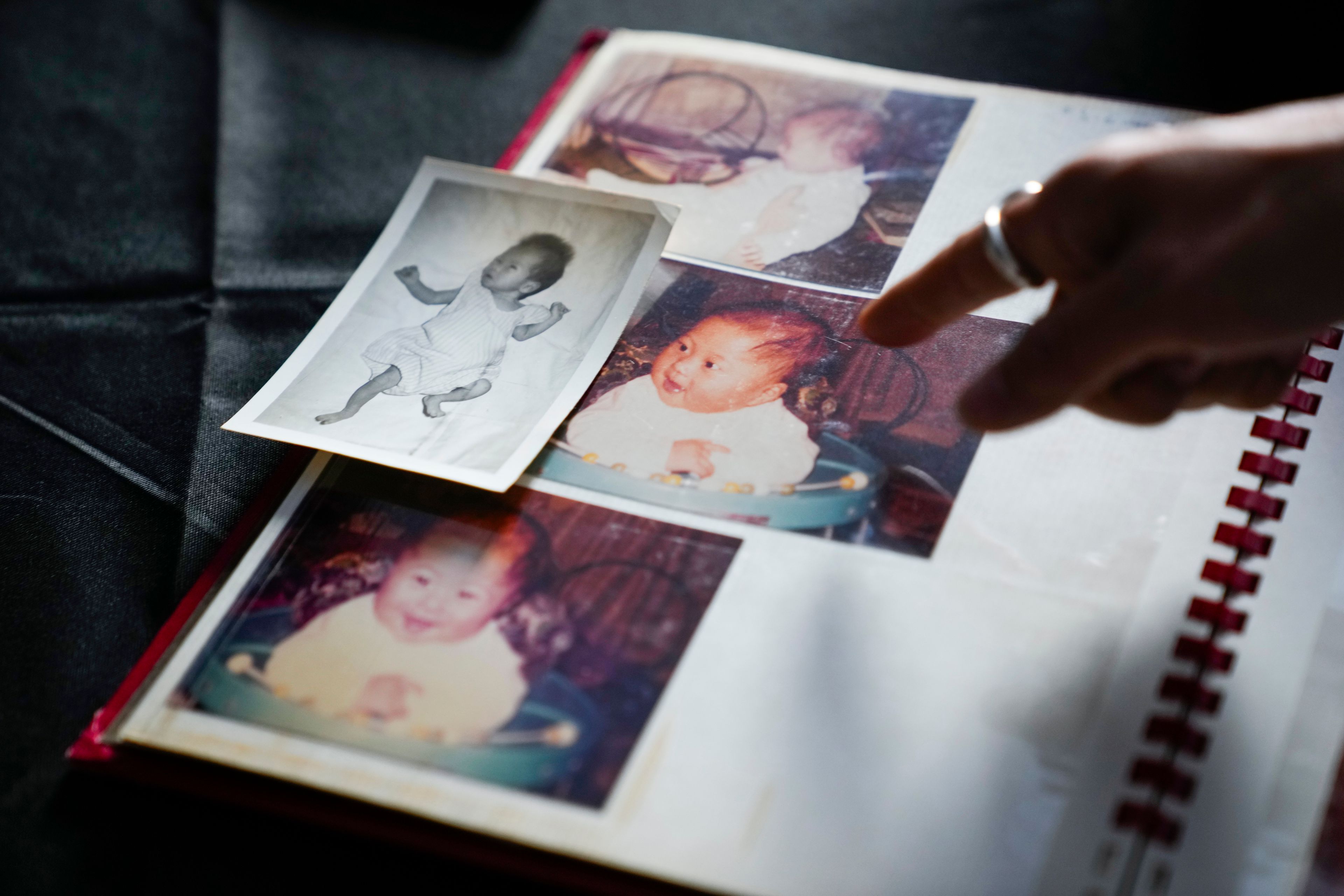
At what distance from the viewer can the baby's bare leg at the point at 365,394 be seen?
469mm

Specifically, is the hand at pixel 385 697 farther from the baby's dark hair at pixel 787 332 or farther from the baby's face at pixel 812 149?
the baby's face at pixel 812 149

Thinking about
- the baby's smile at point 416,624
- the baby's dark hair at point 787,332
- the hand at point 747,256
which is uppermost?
the hand at point 747,256

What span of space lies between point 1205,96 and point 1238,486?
1.13 ft

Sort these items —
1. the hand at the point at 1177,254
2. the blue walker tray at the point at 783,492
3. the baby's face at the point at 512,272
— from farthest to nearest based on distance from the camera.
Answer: the baby's face at the point at 512,272 → the blue walker tray at the point at 783,492 → the hand at the point at 1177,254

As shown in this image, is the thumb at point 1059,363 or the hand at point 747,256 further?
the hand at point 747,256

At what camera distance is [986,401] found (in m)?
0.37

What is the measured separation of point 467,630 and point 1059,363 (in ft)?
0.79

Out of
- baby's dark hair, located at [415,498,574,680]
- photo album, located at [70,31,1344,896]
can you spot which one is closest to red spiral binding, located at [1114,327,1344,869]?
photo album, located at [70,31,1344,896]

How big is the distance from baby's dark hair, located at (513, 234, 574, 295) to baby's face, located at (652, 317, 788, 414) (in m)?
0.08

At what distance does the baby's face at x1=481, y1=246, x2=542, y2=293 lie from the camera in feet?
1.72

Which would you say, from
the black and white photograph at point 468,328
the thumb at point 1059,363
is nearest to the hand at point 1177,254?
the thumb at point 1059,363

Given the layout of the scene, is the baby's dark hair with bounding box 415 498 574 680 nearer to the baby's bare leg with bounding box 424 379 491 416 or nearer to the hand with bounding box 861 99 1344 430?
the baby's bare leg with bounding box 424 379 491 416

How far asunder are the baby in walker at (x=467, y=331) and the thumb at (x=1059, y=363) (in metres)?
0.23

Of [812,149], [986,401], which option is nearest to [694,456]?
[986,401]
